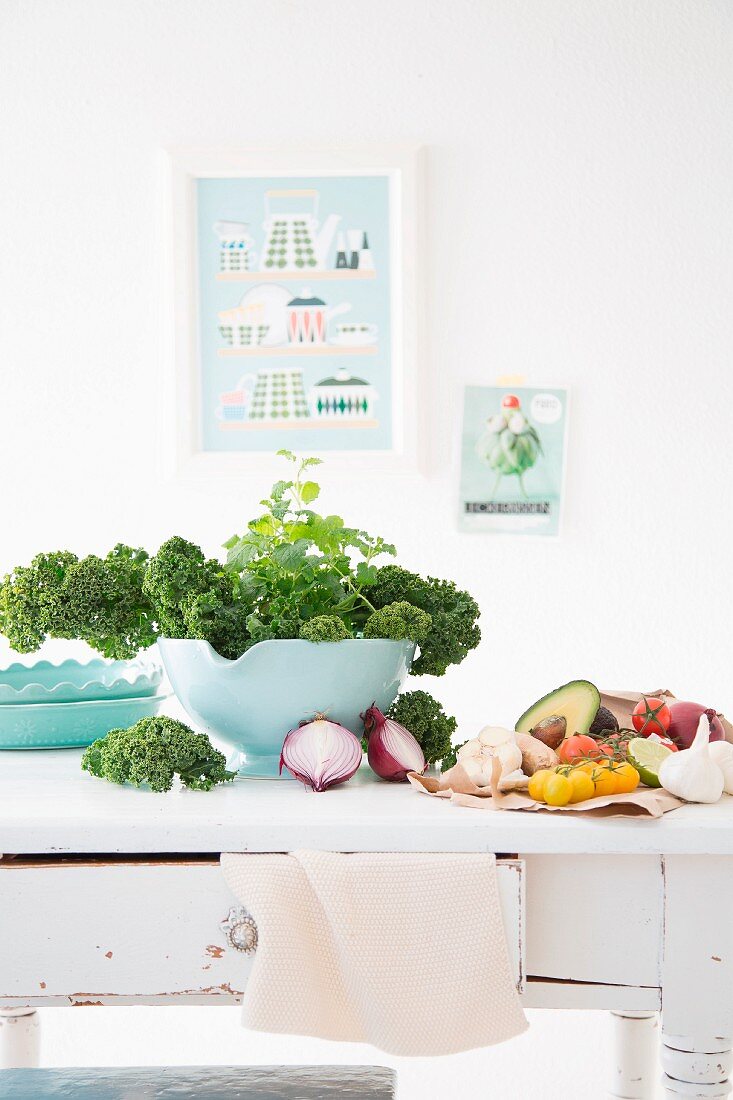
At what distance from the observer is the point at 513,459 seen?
1872 mm

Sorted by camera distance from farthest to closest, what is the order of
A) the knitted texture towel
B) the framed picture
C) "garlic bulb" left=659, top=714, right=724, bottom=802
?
the framed picture < "garlic bulb" left=659, top=714, right=724, bottom=802 < the knitted texture towel

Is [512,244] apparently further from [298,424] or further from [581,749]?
[581,749]

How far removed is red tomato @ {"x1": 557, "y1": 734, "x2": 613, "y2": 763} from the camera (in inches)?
32.6

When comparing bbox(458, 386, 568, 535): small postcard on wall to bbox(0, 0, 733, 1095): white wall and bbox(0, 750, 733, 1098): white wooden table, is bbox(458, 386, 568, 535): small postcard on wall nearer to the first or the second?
bbox(0, 0, 733, 1095): white wall

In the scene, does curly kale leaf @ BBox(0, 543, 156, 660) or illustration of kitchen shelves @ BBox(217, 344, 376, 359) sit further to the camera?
illustration of kitchen shelves @ BBox(217, 344, 376, 359)

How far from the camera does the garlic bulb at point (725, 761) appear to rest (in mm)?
820

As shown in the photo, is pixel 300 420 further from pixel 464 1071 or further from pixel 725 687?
pixel 464 1071

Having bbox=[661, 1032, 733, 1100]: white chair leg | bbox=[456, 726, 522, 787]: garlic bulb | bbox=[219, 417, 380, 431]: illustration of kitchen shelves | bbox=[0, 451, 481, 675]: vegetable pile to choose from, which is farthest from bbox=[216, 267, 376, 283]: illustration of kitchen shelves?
bbox=[661, 1032, 733, 1100]: white chair leg

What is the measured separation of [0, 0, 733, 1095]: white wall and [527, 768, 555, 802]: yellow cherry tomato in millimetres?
1078

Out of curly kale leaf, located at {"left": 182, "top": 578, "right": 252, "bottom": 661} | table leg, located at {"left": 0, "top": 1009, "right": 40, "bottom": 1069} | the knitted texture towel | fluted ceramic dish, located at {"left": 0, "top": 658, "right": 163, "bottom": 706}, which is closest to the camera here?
the knitted texture towel

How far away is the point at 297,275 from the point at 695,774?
1342mm

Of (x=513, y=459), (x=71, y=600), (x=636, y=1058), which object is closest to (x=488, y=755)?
(x=71, y=600)

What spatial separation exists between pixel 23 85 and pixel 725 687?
1735mm

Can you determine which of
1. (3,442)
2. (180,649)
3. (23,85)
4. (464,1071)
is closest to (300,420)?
(3,442)
